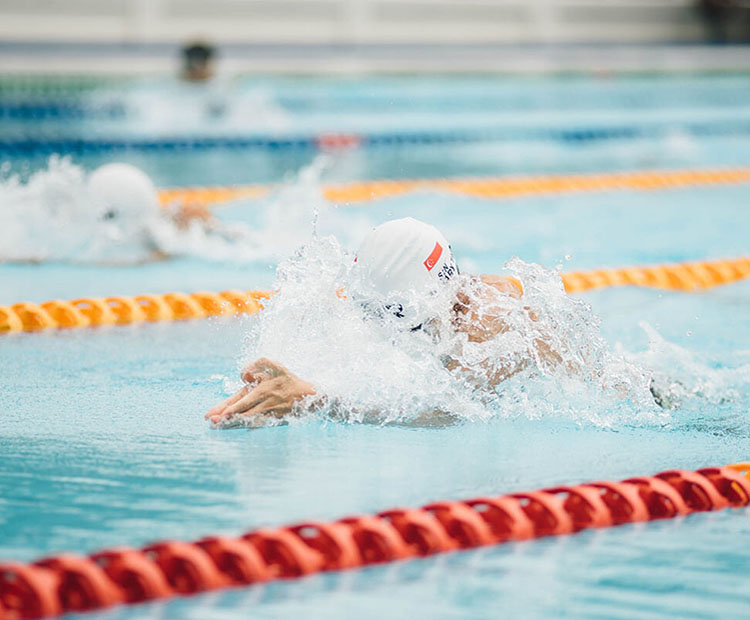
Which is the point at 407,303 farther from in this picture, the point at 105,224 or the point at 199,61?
the point at 199,61

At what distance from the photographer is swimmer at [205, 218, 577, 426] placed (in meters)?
3.23

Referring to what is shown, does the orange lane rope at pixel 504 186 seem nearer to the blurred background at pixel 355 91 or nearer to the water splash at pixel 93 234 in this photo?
the blurred background at pixel 355 91

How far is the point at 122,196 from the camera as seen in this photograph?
6.12m

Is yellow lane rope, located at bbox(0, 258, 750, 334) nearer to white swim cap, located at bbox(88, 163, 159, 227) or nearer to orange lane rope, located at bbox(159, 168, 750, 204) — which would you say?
white swim cap, located at bbox(88, 163, 159, 227)

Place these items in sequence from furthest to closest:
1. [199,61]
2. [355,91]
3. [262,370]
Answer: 1. [355,91]
2. [199,61]
3. [262,370]

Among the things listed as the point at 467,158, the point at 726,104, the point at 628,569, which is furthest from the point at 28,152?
the point at 726,104

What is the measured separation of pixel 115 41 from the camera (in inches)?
615

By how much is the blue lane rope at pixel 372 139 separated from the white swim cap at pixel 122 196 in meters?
3.28

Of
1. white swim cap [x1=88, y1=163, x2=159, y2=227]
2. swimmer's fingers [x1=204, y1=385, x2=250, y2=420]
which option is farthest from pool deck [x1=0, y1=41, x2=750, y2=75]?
swimmer's fingers [x1=204, y1=385, x2=250, y2=420]

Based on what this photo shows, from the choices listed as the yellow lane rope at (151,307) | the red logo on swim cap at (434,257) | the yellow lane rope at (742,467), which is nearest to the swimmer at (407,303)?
the red logo on swim cap at (434,257)

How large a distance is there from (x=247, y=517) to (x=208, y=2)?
568 inches

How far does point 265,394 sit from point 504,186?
6143 millimetres

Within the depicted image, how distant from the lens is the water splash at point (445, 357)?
3361mm

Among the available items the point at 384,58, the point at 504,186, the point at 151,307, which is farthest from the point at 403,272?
the point at 384,58
